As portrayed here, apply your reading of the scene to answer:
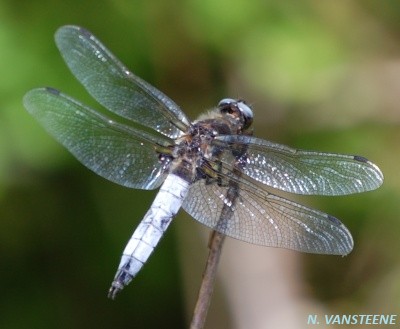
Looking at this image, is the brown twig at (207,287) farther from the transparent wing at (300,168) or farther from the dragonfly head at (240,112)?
the dragonfly head at (240,112)

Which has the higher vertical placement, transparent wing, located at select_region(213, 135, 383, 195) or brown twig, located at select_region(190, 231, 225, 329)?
transparent wing, located at select_region(213, 135, 383, 195)

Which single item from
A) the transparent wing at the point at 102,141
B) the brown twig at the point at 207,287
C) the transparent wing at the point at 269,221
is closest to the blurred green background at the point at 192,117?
the transparent wing at the point at 102,141

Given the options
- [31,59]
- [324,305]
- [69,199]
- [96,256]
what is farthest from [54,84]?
[324,305]

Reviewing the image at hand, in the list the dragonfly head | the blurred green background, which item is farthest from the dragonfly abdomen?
the blurred green background

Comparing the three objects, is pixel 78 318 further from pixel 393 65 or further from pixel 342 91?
pixel 393 65

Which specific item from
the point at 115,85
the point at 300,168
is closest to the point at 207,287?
the point at 300,168

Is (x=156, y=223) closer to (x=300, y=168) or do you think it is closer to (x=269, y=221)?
(x=269, y=221)

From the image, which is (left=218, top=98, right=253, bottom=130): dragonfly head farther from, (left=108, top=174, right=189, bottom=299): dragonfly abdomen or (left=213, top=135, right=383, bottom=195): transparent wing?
(left=108, top=174, right=189, bottom=299): dragonfly abdomen
